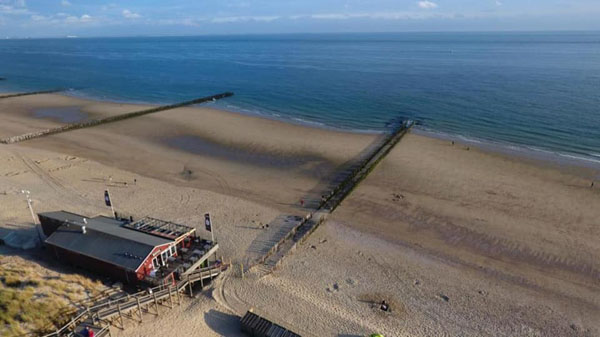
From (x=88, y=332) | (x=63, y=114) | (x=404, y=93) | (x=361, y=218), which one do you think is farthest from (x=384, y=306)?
(x=63, y=114)

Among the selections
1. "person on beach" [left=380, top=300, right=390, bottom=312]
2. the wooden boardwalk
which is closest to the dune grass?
the wooden boardwalk

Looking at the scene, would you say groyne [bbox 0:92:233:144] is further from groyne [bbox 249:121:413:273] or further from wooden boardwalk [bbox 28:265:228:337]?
wooden boardwalk [bbox 28:265:228:337]

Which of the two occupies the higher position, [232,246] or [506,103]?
[506,103]

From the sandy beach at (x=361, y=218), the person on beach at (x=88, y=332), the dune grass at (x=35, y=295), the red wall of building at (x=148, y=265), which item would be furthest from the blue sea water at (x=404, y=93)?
the person on beach at (x=88, y=332)

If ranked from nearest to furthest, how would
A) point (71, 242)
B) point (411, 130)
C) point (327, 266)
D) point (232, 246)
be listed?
point (71, 242), point (327, 266), point (232, 246), point (411, 130)

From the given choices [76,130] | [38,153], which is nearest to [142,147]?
[38,153]

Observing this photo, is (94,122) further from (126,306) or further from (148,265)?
(126,306)

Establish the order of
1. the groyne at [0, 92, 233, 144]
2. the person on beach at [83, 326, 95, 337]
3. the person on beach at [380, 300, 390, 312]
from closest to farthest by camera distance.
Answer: the person on beach at [83, 326, 95, 337] → the person on beach at [380, 300, 390, 312] → the groyne at [0, 92, 233, 144]

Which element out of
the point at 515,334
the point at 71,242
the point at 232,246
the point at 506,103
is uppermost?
the point at 506,103

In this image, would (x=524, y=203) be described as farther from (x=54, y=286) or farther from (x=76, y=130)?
(x=76, y=130)
